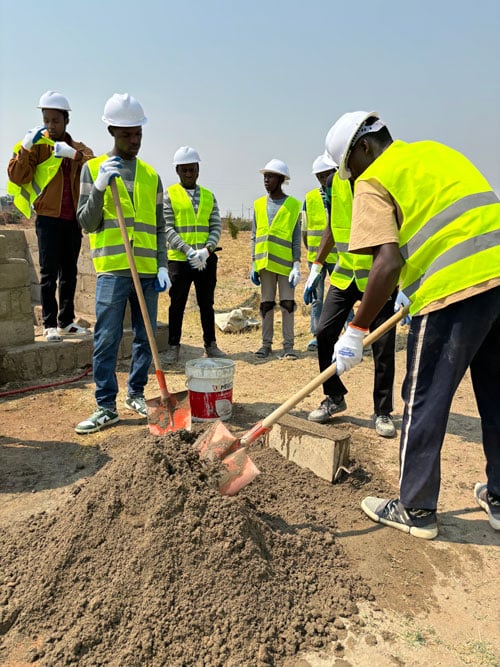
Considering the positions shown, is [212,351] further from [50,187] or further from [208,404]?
[50,187]

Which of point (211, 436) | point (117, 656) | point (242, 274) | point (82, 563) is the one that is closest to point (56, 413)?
point (211, 436)

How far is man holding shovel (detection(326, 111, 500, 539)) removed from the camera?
235 centimetres

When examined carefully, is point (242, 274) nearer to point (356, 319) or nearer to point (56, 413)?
point (56, 413)

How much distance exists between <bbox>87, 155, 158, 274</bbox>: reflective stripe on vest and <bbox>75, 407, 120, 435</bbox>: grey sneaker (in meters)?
1.08

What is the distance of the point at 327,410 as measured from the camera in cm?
430

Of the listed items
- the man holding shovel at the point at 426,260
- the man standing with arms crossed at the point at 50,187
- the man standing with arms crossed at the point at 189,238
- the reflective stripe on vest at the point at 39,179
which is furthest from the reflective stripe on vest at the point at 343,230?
the reflective stripe on vest at the point at 39,179

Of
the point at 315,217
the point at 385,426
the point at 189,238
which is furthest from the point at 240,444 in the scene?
the point at 315,217

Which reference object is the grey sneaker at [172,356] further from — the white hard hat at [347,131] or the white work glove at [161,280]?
the white hard hat at [347,131]

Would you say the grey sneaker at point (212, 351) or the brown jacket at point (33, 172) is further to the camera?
the grey sneaker at point (212, 351)

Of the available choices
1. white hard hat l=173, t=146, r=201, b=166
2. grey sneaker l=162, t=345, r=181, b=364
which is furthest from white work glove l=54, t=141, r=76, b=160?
grey sneaker l=162, t=345, r=181, b=364

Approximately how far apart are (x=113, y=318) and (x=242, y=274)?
10540 millimetres

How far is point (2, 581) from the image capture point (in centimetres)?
228

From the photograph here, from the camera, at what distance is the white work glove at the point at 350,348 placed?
2.66 meters

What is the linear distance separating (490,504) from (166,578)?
1.81m
